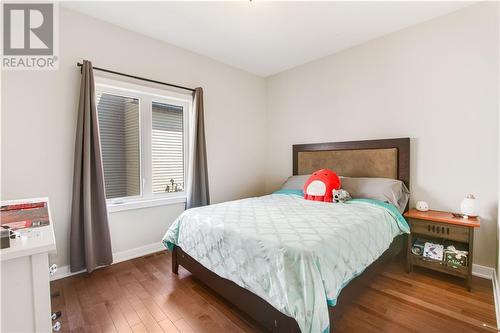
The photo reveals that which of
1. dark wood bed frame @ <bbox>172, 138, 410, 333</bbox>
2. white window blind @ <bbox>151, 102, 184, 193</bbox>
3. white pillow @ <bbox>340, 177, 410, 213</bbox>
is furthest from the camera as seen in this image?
white window blind @ <bbox>151, 102, 184, 193</bbox>

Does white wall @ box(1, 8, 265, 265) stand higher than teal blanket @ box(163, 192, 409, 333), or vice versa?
white wall @ box(1, 8, 265, 265)

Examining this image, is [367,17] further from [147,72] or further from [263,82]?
[147,72]

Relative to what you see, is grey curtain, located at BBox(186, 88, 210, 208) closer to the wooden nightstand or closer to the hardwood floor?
the hardwood floor

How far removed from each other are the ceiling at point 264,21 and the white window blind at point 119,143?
86 centimetres

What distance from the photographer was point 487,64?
218 centimetres

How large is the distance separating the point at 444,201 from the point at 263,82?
3.12m

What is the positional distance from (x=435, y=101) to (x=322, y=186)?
1.45m

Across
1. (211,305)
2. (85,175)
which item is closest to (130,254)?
(85,175)

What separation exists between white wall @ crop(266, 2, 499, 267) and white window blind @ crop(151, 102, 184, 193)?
2035 millimetres

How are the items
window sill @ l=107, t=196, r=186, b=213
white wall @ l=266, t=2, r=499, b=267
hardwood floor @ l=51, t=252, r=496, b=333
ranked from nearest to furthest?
1. hardwood floor @ l=51, t=252, r=496, b=333
2. white wall @ l=266, t=2, r=499, b=267
3. window sill @ l=107, t=196, r=186, b=213

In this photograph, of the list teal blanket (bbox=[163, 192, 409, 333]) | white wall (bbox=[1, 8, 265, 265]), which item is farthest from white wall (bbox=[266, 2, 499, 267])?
white wall (bbox=[1, 8, 265, 265])

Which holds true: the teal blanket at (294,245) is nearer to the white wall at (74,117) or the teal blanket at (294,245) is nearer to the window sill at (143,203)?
the window sill at (143,203)

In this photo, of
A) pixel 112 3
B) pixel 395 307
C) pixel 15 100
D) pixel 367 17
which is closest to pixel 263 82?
pixel 367 17

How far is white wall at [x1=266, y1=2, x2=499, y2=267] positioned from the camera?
2195mm
